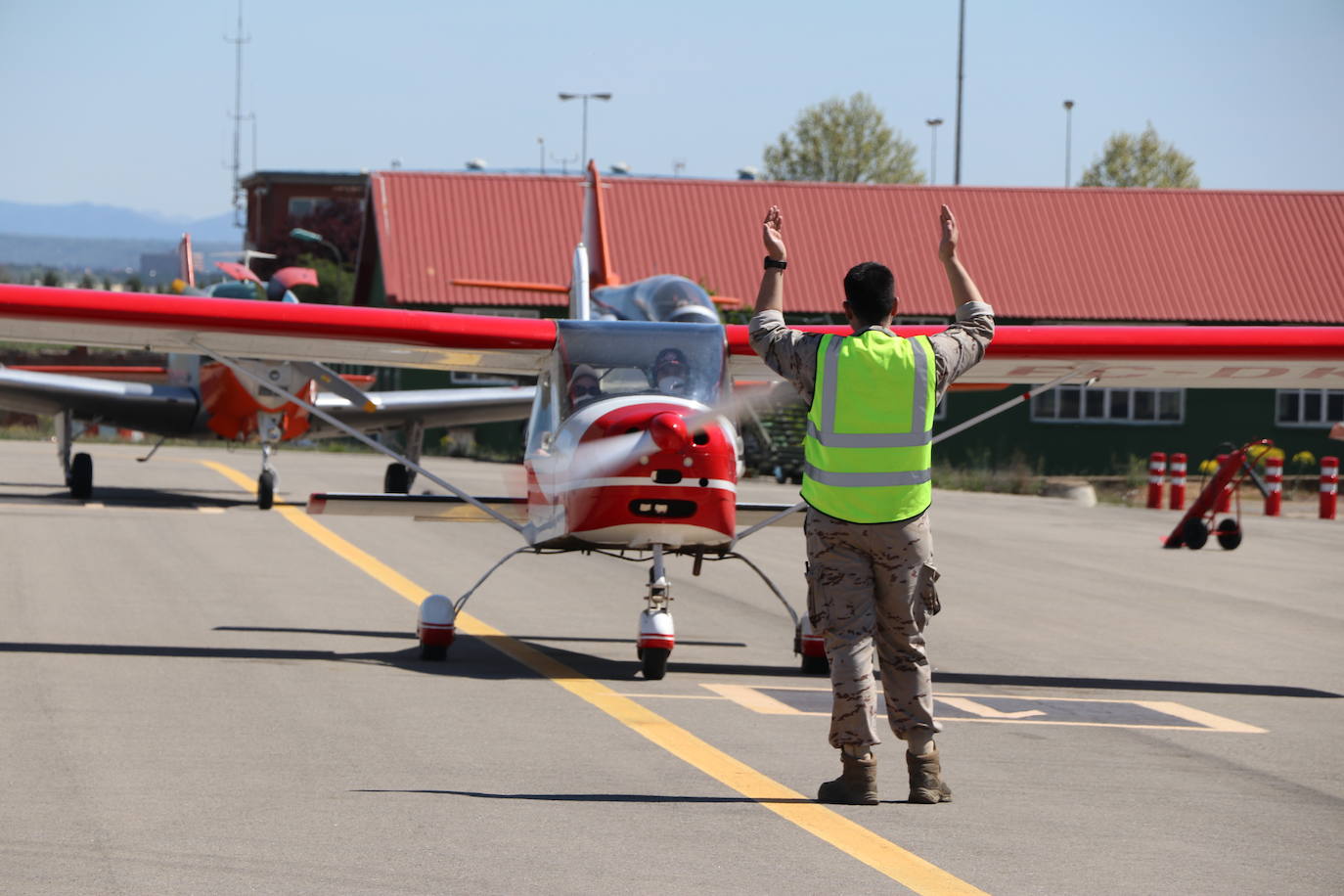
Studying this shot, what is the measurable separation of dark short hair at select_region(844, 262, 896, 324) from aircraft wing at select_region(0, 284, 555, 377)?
4816 mm

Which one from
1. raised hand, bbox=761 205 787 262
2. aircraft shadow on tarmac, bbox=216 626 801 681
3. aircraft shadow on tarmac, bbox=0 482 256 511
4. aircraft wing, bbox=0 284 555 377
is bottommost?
aircraft shadow on tarmac, bbox=0 482 256 511

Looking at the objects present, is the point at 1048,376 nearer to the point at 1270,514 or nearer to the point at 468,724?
the point at 468,724

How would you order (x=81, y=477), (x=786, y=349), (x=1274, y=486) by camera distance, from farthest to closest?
1. (x=1274, y=486)
2. (x=81, y=477)
3. (x=786, y=349)

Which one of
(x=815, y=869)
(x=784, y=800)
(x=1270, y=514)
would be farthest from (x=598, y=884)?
Result: (x=1270, y=514)

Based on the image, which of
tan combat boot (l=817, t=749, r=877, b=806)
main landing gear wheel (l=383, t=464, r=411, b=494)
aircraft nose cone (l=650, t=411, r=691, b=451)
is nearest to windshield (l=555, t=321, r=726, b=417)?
aircraft nose cone (l=650, t=411, r=691, b=451)

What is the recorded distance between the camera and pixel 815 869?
5.67 m

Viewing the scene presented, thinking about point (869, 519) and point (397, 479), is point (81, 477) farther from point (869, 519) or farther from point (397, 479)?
point (869, 519)

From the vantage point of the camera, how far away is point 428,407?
25.3 meters

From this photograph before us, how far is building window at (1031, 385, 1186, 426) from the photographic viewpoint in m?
44.5

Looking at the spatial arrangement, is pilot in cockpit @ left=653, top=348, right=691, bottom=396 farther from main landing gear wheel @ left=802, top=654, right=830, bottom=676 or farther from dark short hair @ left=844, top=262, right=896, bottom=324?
dark short hair @ left=844, top=262, right=896, bottom=324

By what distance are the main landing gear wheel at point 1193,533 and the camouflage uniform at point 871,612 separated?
15.3 m

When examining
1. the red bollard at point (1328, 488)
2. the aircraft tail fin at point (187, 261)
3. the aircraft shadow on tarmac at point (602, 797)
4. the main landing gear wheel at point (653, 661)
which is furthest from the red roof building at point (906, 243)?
the aircraft shadow on tarmac at point (602, 797)

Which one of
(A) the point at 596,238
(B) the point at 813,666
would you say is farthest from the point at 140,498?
(B) the point at 813,666

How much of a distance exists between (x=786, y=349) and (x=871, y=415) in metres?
0.40
